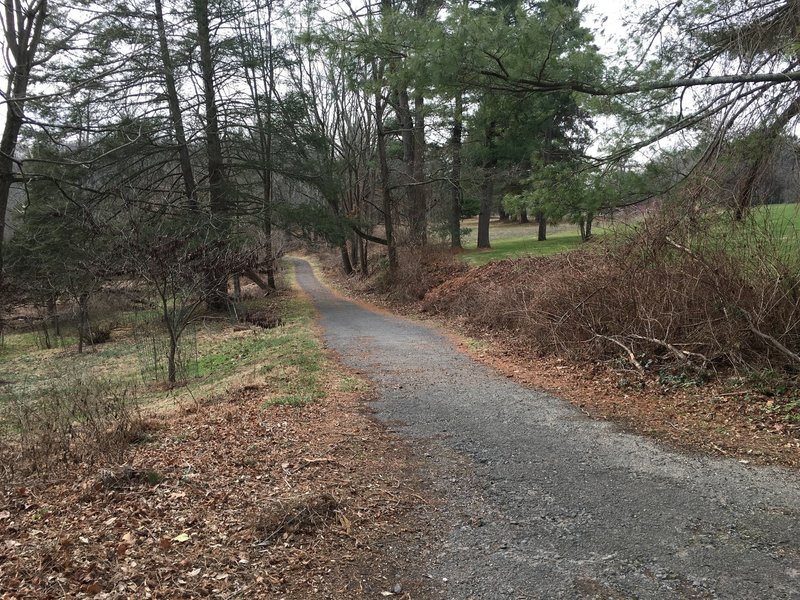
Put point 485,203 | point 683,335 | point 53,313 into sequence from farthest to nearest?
1. point 485,203
2. point 53,313
3. point 683,335

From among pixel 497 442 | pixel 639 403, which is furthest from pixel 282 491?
pixel 639 403

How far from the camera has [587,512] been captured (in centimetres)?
392

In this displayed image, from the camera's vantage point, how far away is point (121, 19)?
1511 centimetres

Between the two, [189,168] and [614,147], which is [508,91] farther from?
[189,168]

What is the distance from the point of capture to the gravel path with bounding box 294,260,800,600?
10.2 feet

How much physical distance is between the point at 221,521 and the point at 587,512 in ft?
8.58

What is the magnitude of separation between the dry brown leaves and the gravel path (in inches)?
17.5

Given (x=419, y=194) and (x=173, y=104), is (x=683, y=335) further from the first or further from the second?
(x=419, y=194)

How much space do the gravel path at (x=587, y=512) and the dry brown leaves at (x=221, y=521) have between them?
0.45 metres

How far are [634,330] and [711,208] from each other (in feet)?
6.46

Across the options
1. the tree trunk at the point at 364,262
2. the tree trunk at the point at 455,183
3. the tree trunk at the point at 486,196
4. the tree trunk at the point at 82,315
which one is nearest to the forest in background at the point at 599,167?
the tree trunk at the point at 82,315

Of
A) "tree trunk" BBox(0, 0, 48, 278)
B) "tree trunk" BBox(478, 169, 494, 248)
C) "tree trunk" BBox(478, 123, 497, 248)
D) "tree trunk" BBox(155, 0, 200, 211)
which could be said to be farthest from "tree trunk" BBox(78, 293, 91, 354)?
"tree trunk" BBox(478, 169, 494, 248)

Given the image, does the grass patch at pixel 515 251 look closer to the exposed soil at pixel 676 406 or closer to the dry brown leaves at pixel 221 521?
the exposed soil at pixel 676 406

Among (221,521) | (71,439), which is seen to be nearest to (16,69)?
(71,439)
